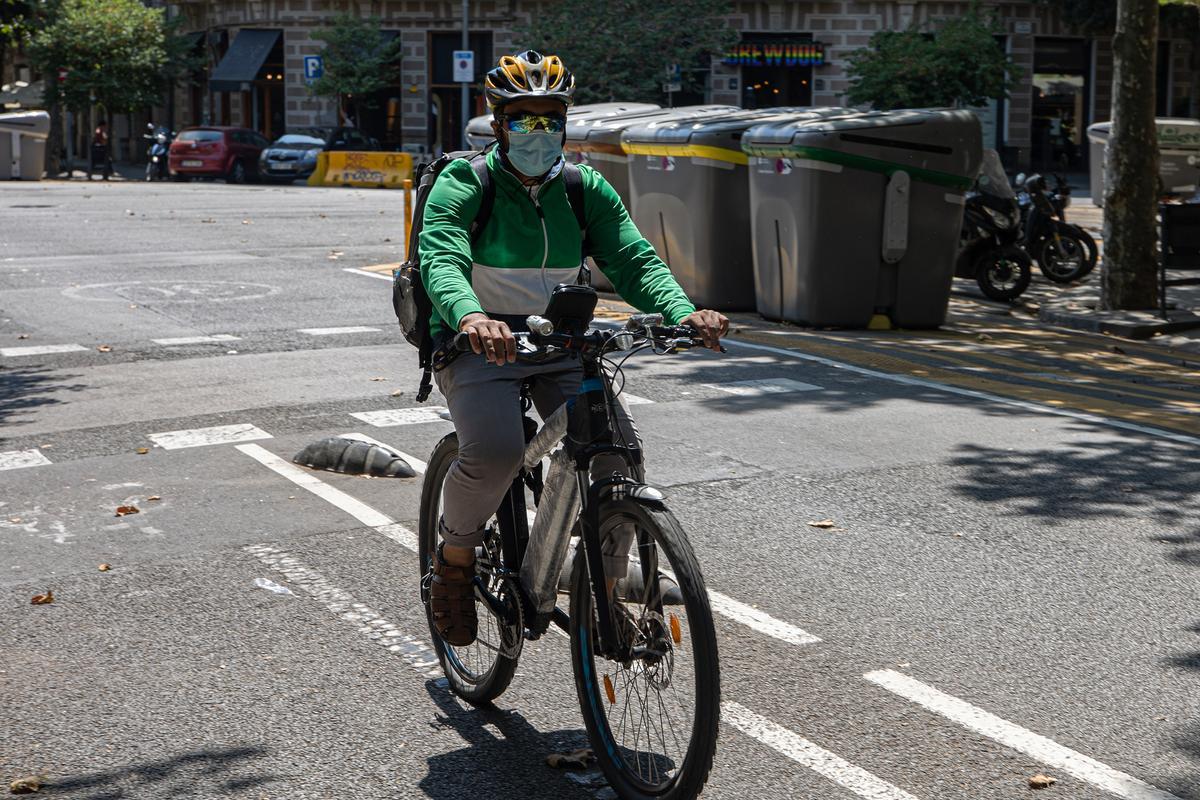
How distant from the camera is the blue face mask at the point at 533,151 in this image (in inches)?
161

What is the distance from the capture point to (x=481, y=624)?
4.56 metres

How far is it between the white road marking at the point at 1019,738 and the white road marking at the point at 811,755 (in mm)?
446

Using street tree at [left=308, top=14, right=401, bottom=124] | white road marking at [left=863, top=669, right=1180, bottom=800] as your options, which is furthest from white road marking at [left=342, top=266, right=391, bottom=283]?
street tree at [left=308, top=14, right=401, bottom=124]

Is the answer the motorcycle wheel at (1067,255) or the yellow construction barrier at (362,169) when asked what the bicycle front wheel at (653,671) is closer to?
the motorcycle wheel at (1067,255)

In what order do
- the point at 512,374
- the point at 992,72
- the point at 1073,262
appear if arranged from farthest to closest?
the point at 992,72 → the point at 1073,262 → the point at 512,374

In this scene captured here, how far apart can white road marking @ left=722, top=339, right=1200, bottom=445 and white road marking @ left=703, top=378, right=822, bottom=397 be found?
644mm

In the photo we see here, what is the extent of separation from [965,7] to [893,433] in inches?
1538

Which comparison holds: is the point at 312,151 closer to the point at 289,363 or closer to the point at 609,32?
the point at 609,32

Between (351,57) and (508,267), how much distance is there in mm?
41236

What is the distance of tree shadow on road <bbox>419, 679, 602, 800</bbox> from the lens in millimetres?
3963

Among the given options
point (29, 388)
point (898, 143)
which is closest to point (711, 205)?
point (898, 143)

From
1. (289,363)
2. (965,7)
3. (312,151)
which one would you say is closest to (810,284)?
(289,363)

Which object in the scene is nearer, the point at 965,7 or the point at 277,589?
the point at 277,589

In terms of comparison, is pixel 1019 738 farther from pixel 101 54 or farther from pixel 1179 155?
pixel 101 54
